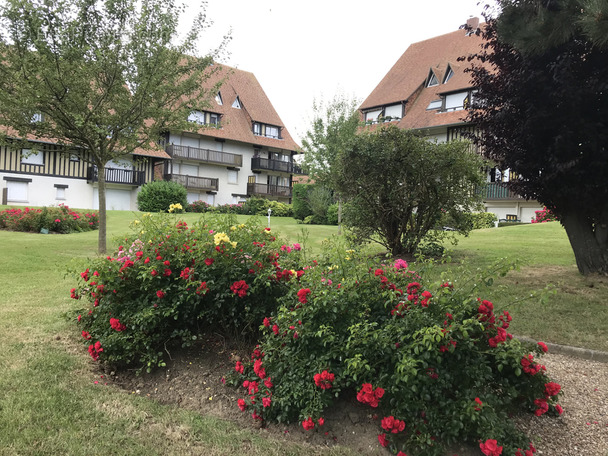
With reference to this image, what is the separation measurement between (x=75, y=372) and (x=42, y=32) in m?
8.58

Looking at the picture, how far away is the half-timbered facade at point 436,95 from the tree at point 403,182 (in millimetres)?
17398

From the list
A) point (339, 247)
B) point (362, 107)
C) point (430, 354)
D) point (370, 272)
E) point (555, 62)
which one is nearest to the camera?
point (430, 354)

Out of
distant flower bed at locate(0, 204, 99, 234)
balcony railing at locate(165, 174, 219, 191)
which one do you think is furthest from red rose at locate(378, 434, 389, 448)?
balcony railing at locate(165, 174, 219, 191)

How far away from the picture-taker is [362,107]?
3366 centimetres

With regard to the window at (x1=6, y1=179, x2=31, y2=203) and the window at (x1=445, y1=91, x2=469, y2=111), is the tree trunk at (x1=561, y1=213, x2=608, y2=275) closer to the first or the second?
the window at (x1=445, y1=91, x2=469, y2=111)

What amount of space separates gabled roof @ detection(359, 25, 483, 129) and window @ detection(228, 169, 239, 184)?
40.0 feet

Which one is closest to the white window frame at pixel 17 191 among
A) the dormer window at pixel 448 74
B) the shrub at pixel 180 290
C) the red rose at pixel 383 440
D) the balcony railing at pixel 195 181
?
the balcony railing at pixel 195 181

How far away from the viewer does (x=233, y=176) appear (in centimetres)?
3725

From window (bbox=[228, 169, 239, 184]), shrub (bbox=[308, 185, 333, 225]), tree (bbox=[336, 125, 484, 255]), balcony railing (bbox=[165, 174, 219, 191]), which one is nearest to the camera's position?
tree (bbox=[336, 125, 484, 255])

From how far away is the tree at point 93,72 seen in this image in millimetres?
8852

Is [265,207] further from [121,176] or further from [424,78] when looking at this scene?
[424,78]

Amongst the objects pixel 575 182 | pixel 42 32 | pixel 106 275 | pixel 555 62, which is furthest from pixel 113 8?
pixel 575 182

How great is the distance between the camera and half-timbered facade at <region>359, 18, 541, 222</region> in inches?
1047

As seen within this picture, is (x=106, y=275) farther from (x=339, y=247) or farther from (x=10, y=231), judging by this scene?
(x=10, y=231)
